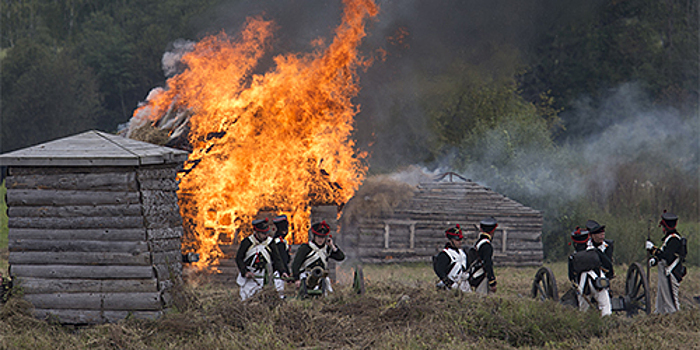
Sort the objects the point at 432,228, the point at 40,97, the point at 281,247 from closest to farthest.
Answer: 1. the point at 281,247
2. the point at 432,228
3. the point at 40,97

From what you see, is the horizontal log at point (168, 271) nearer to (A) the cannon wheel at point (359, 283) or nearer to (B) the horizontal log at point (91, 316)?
(B) the horizontal log at point (91, 316)

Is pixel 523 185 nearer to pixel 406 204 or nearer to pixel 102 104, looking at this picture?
pixel 406 204

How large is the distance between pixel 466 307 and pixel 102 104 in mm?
34343

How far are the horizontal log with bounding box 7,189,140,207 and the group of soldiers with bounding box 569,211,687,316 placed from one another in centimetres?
622

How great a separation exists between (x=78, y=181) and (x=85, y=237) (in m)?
0.70

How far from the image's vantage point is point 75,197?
8523mm

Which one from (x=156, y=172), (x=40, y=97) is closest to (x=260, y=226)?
(x=156, y=172)

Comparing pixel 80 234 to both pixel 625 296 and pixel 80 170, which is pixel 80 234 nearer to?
pixel 80 170

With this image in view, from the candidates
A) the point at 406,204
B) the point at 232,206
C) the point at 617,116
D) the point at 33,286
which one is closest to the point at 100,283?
the point at 33,286

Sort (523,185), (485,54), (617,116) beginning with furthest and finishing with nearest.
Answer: (617,116), (523,185), (485,54)

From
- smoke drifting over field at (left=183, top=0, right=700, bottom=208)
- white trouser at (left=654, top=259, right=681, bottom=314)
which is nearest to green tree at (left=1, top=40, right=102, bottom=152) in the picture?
smoke drifting over field at (left=183, top=0, right=700, bottom=208)

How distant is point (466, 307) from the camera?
29.7 feet

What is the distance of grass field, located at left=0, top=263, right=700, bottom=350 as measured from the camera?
8.06 metres

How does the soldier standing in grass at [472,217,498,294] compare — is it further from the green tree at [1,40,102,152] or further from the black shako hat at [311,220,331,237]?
the green tree at [1,40,102,152]
